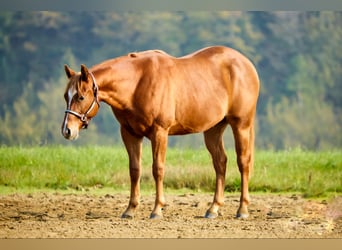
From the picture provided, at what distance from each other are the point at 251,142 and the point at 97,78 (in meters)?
1.49

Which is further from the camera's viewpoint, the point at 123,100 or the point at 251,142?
the point at 251,142

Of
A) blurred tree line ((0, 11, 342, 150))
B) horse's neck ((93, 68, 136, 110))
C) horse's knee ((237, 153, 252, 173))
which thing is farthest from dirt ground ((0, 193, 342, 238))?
horse's neck ((93, 68, 136, 110))

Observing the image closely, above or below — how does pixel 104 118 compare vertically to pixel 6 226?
above

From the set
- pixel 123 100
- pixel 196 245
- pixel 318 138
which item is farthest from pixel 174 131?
pixel 318 138

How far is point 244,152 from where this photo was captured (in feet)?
20.4

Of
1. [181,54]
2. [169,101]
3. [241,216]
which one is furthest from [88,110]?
[241,216]

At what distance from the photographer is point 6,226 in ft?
19.5

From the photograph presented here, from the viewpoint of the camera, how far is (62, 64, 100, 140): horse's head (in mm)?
5539

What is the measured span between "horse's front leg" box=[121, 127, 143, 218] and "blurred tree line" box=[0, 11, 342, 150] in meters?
0.51

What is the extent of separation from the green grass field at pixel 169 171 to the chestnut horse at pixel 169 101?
0.69 ft

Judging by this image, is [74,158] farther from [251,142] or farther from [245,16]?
[245,16]

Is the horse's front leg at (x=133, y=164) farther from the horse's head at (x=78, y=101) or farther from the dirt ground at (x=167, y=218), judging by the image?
the horse's head at (x=78, y=101)

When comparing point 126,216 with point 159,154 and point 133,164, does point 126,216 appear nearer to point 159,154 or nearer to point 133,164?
point 133,164

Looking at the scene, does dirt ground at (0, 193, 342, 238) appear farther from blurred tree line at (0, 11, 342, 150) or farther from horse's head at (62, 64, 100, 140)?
horse's head at (62, 64, 100, 140)
